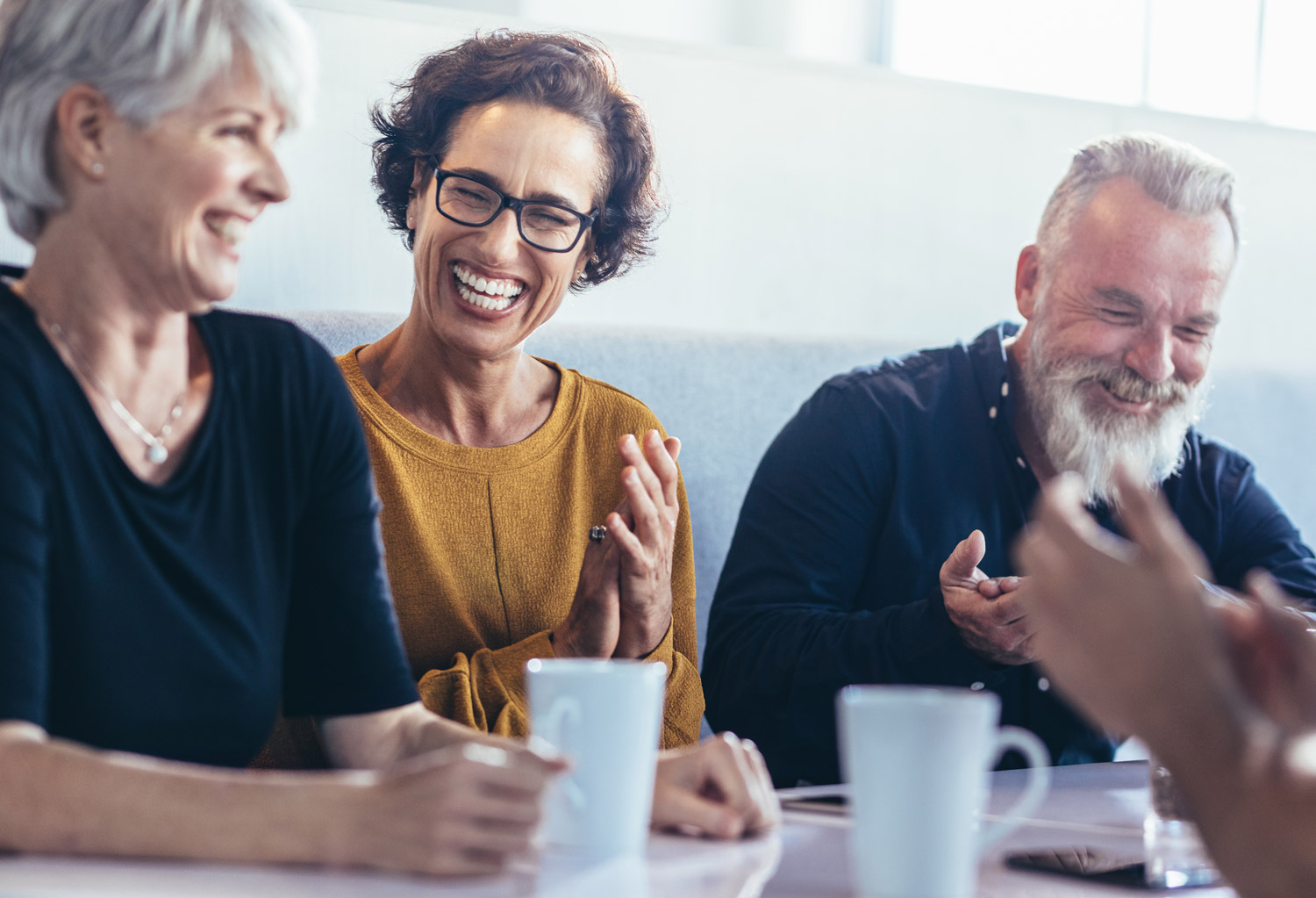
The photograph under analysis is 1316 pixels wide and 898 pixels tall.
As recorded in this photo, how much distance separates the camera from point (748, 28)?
99.1 inches

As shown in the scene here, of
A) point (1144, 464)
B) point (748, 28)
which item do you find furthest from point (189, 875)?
point (748, 28)

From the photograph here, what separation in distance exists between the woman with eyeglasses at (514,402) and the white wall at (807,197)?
10 centimetres

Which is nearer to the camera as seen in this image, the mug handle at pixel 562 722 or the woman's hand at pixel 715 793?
the mug handle at pixel 562 722

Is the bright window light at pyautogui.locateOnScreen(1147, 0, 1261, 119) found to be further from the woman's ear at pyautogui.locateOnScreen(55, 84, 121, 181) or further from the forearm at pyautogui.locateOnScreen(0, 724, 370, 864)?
the forearm at pyautogui.locateOnScreen(0, 724, 370, 864)

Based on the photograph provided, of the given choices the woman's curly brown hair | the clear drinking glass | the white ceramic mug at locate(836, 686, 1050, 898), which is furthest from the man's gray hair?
the white ceramic mug at locate(836, 686, 1050, 898)

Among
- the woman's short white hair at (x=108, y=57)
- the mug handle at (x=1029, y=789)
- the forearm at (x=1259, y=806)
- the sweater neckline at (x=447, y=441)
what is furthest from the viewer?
the sweater neckline at (x=447, y=441)

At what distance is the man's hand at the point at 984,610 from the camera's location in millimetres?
A: 1353

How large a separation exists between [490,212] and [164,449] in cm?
75

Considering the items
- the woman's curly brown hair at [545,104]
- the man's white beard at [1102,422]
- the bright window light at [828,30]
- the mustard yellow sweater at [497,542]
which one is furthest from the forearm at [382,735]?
the bright window light at [828,30]

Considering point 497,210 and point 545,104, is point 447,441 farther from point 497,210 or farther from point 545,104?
point 545,104

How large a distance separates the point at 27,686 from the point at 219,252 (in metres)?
0.35

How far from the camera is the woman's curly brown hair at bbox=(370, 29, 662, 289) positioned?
168 cm

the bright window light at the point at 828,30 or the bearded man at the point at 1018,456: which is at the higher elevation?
the bright window light at the point at 828,30

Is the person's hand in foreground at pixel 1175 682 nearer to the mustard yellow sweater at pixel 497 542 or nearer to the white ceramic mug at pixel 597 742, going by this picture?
the white ceramic mug at pixel 597 742
